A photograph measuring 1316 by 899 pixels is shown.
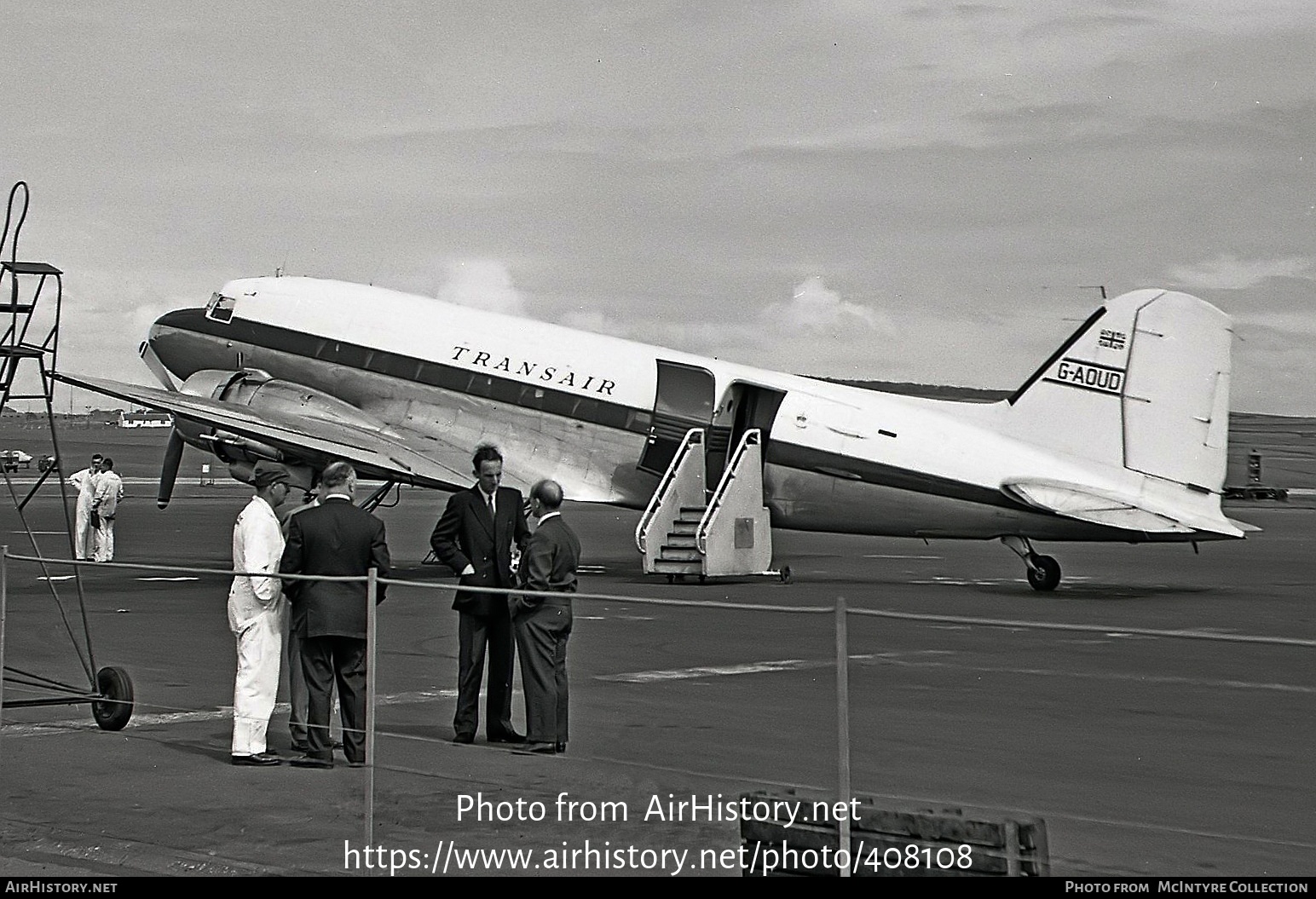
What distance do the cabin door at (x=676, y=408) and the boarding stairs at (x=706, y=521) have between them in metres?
0.38

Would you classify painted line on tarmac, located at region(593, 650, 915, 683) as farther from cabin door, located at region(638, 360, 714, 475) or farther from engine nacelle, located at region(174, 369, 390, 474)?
engine nacelle, located at region(174, 369, 390, 474)

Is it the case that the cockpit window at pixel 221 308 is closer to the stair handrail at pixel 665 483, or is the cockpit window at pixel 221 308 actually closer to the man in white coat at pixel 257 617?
the stair handrail at pixel 665 483

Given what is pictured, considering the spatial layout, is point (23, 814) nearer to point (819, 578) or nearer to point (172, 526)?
point (819, 578)

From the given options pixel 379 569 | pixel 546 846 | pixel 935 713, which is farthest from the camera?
pixel 379 569

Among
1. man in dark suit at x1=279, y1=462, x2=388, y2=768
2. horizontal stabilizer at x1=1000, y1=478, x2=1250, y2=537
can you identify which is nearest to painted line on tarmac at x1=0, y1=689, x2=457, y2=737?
man in dark suit at x1=279, y1=462, x2=388, y2=768

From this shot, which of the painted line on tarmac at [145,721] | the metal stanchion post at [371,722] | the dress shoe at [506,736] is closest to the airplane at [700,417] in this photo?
the painted line on tarmac at [145,721]

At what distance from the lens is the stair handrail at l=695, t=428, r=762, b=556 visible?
23.4 m

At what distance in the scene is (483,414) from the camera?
25438 mm

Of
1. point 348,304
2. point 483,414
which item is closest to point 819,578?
point 483,414

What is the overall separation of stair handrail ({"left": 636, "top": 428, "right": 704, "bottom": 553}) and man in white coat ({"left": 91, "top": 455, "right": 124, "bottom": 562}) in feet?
31.1

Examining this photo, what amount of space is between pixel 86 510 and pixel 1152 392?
18189mm

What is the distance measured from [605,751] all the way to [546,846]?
80cm

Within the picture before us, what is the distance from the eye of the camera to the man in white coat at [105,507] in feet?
86.3

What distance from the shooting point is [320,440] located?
78.0ft
